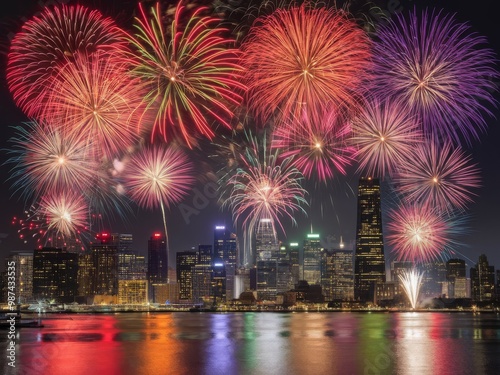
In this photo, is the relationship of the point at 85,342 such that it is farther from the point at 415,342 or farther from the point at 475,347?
the point at 475,347

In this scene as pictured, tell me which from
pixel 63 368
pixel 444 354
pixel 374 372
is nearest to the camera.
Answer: pixel 374 372

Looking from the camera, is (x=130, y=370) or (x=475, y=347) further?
(x=475, y=347)

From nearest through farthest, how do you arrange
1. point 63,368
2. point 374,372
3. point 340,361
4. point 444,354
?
1. point 374,372
2. point 63,368
3. point 340,361
4. point 444,354

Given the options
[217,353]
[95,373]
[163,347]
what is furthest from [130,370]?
[163,347]

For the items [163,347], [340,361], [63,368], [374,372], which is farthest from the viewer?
[163,347]

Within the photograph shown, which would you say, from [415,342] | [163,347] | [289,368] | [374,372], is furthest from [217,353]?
[415,342]

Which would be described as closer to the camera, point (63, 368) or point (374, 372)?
point (374, 372)

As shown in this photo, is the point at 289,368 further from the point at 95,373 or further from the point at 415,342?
the point at 415,342

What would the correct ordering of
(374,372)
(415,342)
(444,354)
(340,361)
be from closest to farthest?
(374,372), (340,361), (444,354), (415,342)
